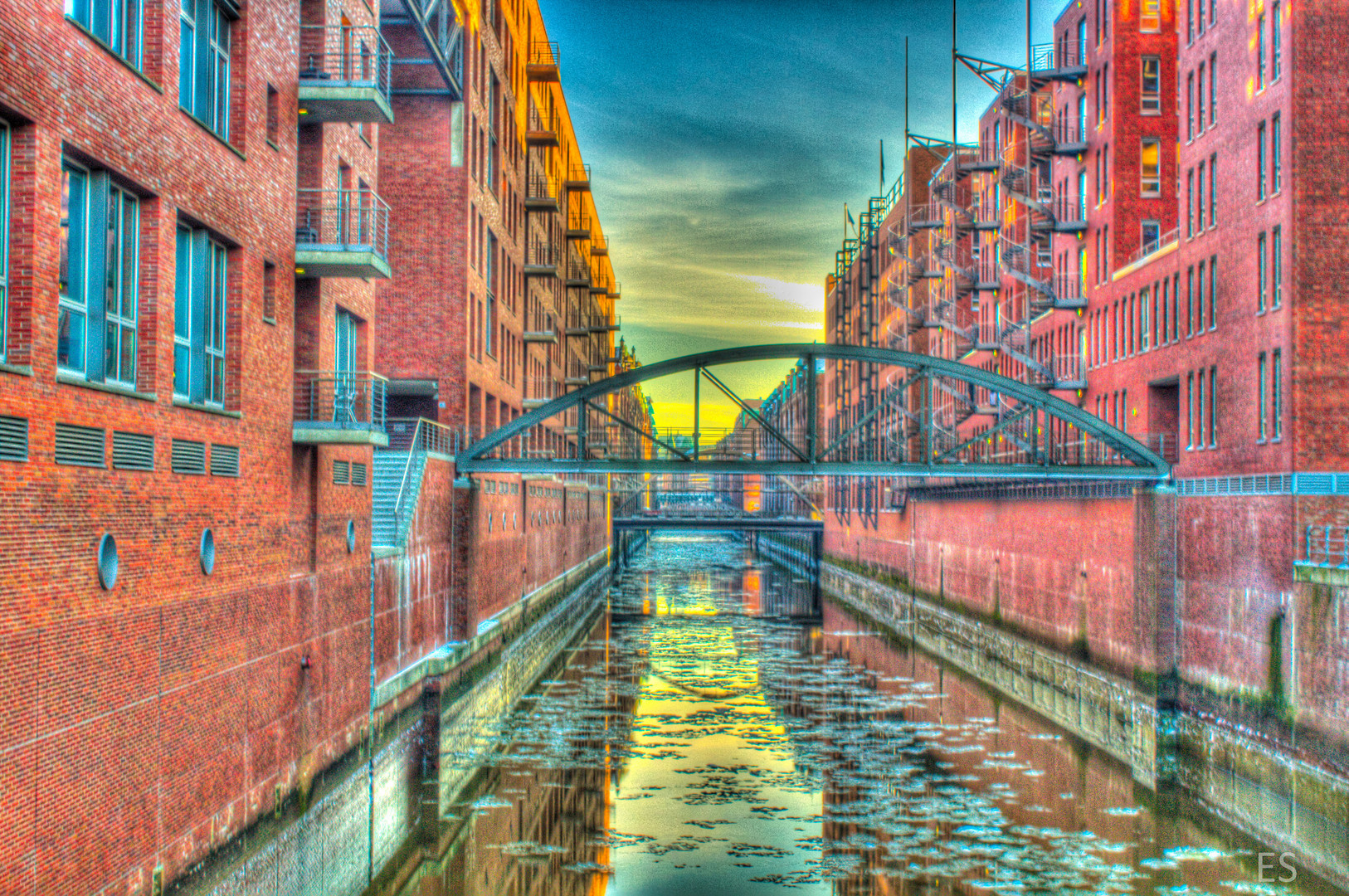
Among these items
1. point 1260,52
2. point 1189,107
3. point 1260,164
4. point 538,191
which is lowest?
point 1260,164

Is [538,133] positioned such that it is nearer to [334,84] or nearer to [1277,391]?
[334,84]

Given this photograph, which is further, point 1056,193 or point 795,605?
point 795,605

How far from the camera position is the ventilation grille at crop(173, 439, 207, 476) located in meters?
12.5

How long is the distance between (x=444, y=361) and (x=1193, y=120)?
19611 millimetres

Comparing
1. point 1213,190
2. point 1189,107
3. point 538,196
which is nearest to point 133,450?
point 1213,190

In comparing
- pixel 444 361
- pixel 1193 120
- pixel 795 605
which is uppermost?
pixel 1193 120

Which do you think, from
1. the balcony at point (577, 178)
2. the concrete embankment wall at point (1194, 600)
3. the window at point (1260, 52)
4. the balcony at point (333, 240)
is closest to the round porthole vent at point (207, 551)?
the balcony at point (333, 240)

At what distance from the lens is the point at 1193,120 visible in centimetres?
2805

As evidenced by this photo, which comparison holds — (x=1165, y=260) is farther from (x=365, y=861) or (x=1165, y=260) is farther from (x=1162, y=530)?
(x=365, y=861)

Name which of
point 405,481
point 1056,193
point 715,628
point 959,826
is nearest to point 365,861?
point 959,826

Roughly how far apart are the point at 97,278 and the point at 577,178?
5372cm

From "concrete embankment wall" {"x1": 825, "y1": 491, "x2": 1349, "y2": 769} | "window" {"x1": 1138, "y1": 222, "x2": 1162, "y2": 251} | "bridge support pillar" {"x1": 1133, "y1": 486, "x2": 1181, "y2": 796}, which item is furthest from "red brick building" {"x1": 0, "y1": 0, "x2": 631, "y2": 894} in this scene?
"window" {"x1": 1138, "y1": 222, "x2": 1162, "y2": 251}

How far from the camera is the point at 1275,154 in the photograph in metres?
23.6

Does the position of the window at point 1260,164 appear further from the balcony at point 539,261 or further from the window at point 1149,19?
the balcony at point 539,261
